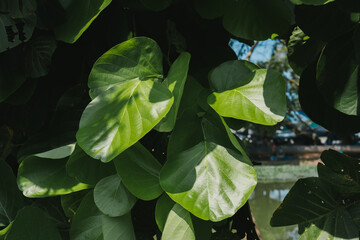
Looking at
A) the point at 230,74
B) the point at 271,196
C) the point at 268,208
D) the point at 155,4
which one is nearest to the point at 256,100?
the point at 230,74

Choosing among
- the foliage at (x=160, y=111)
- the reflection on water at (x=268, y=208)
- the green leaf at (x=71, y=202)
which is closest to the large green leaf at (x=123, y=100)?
the foliage at (x=160, y=111)

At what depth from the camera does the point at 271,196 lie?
5.25 m

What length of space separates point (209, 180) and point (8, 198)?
23cm

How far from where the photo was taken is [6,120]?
0.42m

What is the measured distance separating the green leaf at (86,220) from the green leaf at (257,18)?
206mm

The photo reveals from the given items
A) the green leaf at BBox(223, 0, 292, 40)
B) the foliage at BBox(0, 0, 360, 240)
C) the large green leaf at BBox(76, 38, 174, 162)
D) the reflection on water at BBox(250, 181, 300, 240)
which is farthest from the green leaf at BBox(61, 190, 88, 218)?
the reflection on water at BBox(250, 181, 300, 240)

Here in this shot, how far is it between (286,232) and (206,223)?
11.4 ft

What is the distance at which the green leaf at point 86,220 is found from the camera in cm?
28

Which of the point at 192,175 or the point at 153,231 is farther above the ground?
the point at 192,175

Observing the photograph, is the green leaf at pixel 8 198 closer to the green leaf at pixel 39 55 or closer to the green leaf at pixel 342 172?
the green leaf at pixel 39 55

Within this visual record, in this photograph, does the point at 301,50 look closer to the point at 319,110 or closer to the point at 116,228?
the point at 319,110

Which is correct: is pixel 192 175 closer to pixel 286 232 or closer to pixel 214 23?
pixel 214 23

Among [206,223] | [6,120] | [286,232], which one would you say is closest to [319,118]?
[206,223]

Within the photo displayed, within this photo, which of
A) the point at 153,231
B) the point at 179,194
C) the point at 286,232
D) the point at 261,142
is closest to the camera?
the point at 179,194
